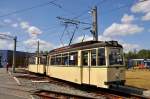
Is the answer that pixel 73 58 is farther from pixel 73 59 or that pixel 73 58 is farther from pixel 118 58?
pixel 118 58

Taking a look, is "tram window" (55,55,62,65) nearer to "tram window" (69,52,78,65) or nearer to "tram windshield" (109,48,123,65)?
"tram window" (69,52,78,65)

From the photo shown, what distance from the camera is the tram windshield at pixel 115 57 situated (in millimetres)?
18431

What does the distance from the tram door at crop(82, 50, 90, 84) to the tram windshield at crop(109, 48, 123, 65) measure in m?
1.85

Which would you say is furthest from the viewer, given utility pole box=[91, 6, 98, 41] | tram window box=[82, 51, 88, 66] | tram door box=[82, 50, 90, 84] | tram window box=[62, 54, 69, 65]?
utility pole box=[91, 6, 98, 41]

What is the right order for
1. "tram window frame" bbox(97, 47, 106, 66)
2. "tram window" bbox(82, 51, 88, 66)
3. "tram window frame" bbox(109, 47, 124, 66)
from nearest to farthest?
"tram window frame" bbox(97, 47, 106, 66)
"tram window frame" bbox(109, 47, 124, 66)
"tram window" bbox(82, 51, 88, 66)

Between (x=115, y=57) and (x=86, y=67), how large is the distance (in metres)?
2.14

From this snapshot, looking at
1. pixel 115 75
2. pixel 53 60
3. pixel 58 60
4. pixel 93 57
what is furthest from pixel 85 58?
pixel 53 60

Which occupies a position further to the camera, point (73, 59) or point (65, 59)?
point (65, 59)

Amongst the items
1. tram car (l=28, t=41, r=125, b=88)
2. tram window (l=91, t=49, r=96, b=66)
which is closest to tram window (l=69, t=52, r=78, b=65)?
tram car (l=28, t=41, r=125, b=88)

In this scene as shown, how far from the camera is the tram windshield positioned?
18431mm

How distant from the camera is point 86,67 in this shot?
19.9 meters

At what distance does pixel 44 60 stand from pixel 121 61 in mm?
16090

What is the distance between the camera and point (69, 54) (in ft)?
75.0

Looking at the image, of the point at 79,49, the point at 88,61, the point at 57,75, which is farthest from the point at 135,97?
the point at 57,75
